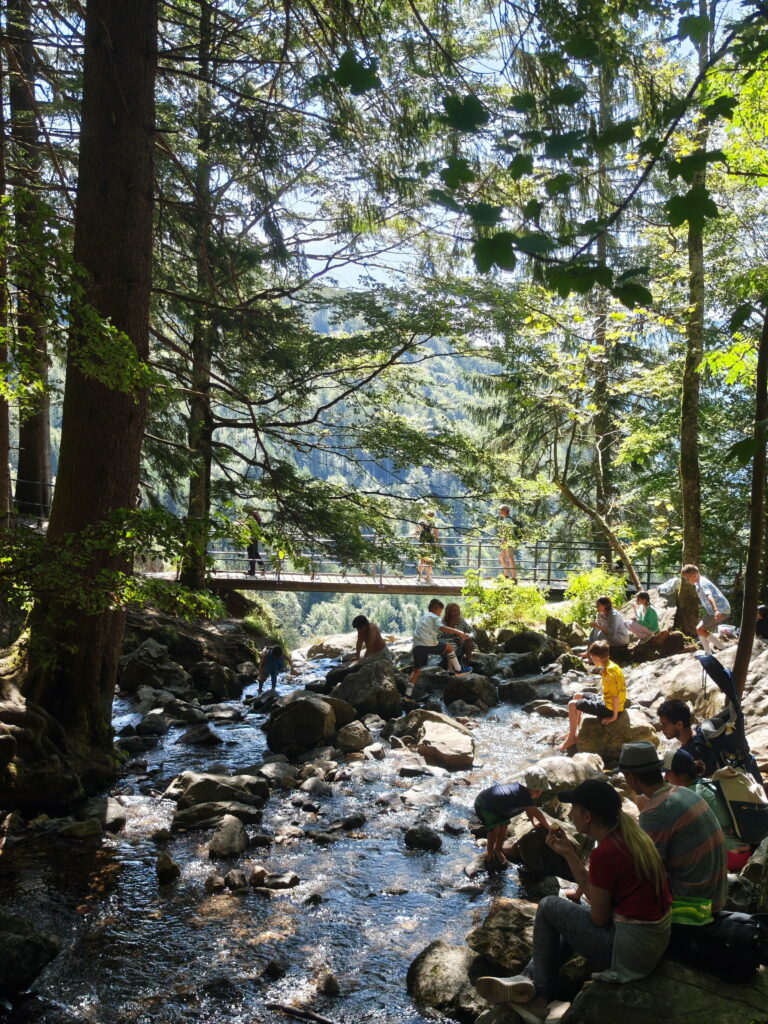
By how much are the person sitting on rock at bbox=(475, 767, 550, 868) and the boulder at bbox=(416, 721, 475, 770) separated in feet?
7.43

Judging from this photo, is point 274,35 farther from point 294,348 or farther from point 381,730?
point 381,730

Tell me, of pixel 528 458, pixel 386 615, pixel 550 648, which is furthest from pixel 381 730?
pixel 386 615

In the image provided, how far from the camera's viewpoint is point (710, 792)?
405 centimetres

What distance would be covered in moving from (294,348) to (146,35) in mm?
5657

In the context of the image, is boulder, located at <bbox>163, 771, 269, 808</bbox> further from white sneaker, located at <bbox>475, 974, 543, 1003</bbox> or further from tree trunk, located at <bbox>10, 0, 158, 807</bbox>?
white sneaker, located at <bbox>475, 974, 543, 1003</bbox>

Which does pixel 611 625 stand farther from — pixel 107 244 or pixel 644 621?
pixel 107 244

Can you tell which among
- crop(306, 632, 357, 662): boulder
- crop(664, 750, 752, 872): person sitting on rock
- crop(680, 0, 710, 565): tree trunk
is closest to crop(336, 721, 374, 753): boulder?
crop(664, 750, 752, 872): person sitting on rock

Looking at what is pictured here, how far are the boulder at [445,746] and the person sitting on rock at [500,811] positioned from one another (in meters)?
2.27

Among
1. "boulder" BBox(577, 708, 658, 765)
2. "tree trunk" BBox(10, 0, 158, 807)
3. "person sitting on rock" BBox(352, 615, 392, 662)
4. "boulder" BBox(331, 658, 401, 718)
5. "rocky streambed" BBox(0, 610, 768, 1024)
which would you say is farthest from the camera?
"person sitting on rock" BBox(352, 615, 392, 662)

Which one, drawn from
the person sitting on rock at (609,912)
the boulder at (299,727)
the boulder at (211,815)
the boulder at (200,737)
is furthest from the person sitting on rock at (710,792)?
the boulder at (200,737)

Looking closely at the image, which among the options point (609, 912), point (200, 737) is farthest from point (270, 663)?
point (609, 912)

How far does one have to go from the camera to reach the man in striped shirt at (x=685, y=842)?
127 inches

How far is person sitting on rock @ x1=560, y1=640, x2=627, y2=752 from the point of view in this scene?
285 inches

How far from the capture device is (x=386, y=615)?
92.7m
